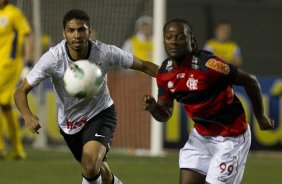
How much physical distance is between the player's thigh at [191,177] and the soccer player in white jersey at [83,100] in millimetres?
975

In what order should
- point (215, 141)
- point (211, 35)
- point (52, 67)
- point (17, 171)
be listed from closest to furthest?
point (215, 141) → point (52, 67) → point (17, 171) → point (211, 35)

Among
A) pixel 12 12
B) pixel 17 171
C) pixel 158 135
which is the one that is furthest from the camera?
pixel 158 135

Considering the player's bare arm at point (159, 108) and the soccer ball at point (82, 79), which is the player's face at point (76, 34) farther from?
the player's bare arm at point (159, 108)

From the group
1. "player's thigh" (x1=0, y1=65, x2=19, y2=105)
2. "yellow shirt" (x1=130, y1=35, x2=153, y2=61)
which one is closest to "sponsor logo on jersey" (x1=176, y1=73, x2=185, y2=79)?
"player's thigh" (x1=0, y1=65, x2=19, y2=105)

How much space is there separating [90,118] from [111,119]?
256 millimetres

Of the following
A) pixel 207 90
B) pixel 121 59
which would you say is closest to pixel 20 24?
pixel 121 59

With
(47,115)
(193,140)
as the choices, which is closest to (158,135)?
(47,115)

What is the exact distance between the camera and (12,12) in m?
13.8

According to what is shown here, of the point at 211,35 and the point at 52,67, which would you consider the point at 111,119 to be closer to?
the point at 52,67

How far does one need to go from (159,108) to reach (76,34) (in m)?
1.23

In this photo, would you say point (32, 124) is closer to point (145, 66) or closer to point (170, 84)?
point (170, 84)

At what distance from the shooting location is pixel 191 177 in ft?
26.4

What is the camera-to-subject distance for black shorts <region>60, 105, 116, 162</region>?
8945 millimetres

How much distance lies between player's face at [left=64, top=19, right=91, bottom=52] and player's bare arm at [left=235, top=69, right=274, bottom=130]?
5.47 feet
